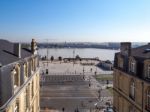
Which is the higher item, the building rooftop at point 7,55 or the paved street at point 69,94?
the building rooftop at point 7,55

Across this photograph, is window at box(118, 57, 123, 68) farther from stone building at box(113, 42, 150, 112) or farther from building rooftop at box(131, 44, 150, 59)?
building rooftop at box(131, 44, 150, 59)

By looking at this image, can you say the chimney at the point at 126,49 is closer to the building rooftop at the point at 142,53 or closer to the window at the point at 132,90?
the building rooftop at the point at 142,53

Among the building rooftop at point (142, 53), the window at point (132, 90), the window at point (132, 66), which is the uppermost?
the building rooftop at point (142, 53)

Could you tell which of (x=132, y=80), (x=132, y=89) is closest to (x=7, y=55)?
(x=132, y=80)

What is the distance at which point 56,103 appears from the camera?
4981cm

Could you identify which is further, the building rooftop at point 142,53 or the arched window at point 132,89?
the arched window at point 132,89

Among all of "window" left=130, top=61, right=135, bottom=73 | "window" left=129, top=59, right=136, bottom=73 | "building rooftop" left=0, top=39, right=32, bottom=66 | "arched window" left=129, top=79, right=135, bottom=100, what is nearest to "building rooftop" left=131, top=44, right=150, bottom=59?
"window" left=129, top=59, right=136, bottom=73

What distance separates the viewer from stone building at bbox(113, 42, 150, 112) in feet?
76.7

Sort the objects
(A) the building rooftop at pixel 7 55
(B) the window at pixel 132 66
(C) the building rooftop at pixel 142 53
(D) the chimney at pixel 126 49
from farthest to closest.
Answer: (D) the chimney at pixel 126 49, (B) the window at pixel 132 66, (C) the building rooftop at pixel 142 53, (A) the building rooftop at pixel 7 55

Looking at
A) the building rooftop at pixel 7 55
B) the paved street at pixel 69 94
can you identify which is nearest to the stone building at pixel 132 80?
the building rooftop at pixel 7 55

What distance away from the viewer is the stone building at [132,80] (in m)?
23.4

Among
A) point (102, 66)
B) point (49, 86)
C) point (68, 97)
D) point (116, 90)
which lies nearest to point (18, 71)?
point (116, 90)

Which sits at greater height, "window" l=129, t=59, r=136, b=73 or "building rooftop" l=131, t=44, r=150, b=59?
"building rooftop" l=131, t=44, r=150, b=59

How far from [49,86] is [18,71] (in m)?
46.3
